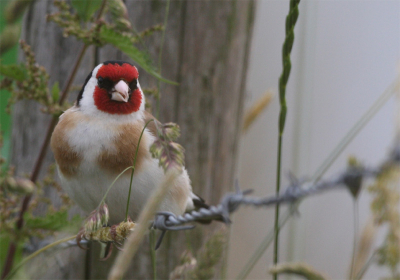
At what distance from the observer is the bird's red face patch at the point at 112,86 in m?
1.39

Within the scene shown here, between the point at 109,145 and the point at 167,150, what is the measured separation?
0.65 meters

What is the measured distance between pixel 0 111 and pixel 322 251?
2735 mm

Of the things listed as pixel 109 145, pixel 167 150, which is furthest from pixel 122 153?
pixel 167 150

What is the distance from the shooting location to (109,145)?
1.34 metres

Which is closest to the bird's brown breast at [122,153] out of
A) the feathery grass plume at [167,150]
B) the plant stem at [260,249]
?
the plant stem at [260,249]

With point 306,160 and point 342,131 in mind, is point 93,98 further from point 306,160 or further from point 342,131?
point 342,131

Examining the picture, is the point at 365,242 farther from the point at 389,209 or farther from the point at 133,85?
the point at 133,85

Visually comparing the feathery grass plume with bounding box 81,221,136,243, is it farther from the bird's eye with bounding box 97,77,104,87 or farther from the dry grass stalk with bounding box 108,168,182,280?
the bird's eye with bounding box 97,77,104,87

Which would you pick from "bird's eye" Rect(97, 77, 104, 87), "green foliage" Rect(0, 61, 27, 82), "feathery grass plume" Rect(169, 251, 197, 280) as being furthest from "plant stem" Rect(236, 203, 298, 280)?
"green foliage" Rect(0, 61, 27, 82)

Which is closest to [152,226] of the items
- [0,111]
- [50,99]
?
[50,99]

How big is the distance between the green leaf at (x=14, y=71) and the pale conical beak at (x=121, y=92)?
0.27 m

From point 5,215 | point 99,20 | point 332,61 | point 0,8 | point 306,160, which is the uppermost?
point 332,61

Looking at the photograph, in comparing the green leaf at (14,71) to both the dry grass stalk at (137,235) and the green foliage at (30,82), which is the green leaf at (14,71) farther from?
the dry grass stalk at (137,235)

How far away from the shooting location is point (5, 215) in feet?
4.37
